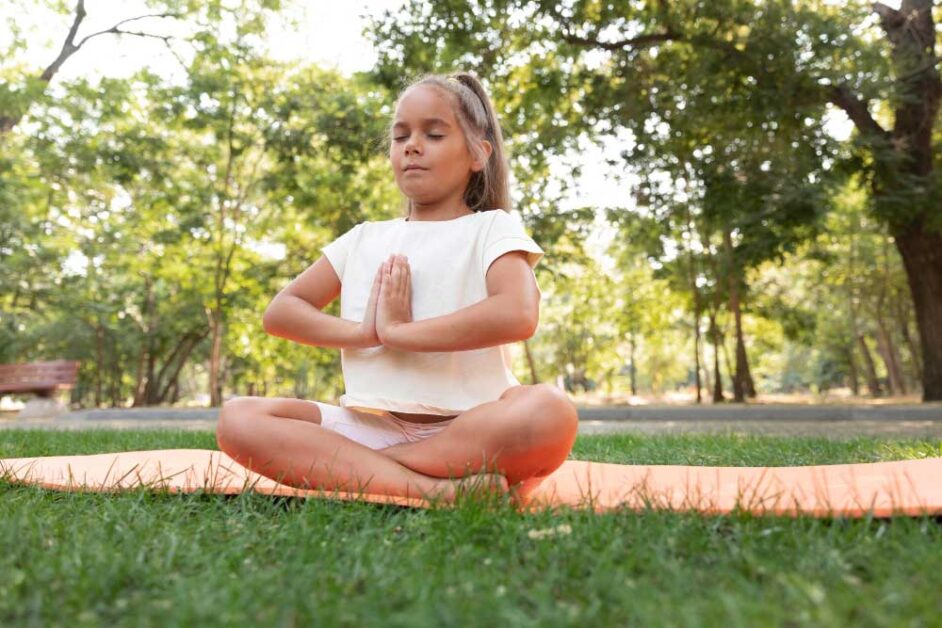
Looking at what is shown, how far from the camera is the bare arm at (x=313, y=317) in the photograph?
268 centimetres

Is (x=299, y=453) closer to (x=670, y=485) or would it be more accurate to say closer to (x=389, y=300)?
(x=389, y=300)

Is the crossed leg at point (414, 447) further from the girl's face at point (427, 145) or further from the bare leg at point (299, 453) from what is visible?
the girl's face at point (427, 145)

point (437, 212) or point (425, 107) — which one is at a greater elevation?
point (425, 107)

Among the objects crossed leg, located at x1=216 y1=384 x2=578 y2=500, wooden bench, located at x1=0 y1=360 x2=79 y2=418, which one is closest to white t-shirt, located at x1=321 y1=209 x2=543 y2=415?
crossed leg, located at x1=216 y1=384 x2=578 y2=500

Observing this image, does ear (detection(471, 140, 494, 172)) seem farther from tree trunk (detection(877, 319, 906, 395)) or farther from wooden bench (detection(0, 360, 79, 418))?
tree trunk (detection(877, 319, 906, 395))

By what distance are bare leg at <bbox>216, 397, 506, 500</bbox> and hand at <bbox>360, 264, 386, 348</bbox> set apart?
34 cm

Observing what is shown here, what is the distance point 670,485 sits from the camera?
2688mm

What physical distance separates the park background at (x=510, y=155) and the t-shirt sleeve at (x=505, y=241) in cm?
177

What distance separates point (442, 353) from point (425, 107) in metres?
0.90

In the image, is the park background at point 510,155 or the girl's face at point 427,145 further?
the park background at point 510,155

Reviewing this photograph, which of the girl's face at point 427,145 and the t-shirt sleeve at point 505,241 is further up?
the girl's face at point 427,145

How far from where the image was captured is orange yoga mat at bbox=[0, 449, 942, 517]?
A: 212 centimetres

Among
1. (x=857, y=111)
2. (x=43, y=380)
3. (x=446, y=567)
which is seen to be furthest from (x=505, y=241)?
(x=43, y=380)

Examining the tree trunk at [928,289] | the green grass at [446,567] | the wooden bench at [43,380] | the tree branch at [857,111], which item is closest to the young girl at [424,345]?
the green grass at [446,567]
